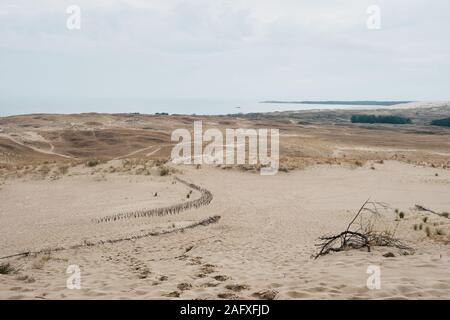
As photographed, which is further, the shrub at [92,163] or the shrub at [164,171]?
the shrub at [92,163]

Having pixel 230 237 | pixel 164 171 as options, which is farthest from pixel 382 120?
pixel 230 237

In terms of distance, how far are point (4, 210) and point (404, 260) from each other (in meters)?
16.9

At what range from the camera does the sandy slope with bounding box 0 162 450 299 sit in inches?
318

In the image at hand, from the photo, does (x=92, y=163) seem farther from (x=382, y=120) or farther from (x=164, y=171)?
(x=382, y=120)

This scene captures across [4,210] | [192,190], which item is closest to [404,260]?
[192,190]

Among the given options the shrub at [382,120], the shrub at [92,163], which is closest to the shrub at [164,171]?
the shrub at [92,163]

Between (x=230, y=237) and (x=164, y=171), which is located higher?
(x=164, y=171)

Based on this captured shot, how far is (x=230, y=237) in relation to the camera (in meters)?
14.8

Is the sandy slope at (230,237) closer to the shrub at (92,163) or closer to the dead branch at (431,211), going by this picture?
the dead branch at (431,211)

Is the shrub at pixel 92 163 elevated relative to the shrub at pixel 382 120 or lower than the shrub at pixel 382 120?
lower

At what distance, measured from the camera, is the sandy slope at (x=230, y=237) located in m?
8.08

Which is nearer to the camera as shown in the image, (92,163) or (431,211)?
(431,211)

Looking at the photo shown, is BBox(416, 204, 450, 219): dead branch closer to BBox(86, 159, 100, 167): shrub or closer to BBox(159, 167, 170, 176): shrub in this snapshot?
BBox(159, 167, 170, 176): shrub

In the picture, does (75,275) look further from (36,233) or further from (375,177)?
(375,177)
